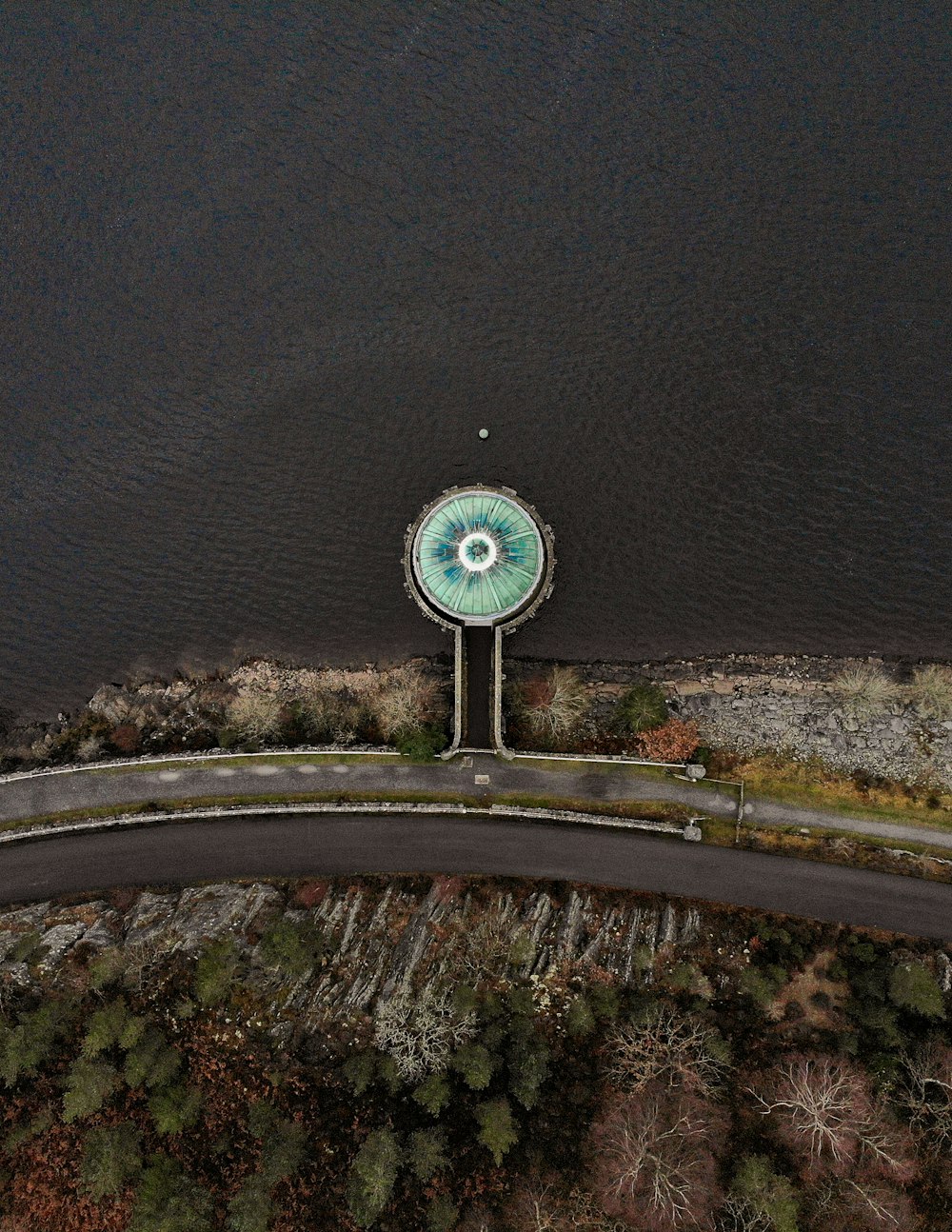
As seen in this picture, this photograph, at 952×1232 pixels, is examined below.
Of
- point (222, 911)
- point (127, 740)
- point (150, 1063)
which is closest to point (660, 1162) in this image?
point (150, 1063)

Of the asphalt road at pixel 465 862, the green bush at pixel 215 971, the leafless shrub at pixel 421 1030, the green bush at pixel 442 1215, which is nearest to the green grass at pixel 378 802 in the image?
the asphalt road at pixel 465 862

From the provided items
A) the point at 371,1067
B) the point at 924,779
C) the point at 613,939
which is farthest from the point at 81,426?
the point at 924,779

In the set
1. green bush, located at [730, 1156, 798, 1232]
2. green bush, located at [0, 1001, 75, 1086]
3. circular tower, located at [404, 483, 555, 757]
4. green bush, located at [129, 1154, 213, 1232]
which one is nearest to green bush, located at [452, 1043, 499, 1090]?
green bush, located at [730, 1156, 798, 1232]

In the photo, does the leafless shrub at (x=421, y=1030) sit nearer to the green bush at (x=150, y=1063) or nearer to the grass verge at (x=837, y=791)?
the green bush at (x=150, y=1063)

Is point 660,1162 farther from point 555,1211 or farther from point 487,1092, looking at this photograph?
point 487,1092

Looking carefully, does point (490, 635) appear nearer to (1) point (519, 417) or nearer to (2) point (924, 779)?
(1) point (519, 417)
